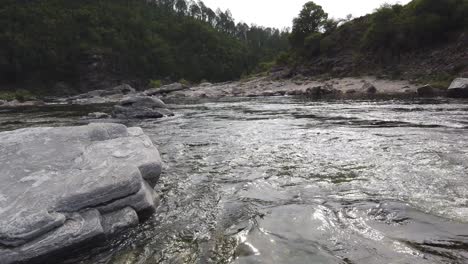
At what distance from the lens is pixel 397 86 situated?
31672mm

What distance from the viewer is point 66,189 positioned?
460 centimetres

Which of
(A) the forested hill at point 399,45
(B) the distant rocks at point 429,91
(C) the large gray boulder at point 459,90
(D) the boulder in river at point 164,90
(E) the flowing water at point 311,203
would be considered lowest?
(D) the boulder in river at point 164,90

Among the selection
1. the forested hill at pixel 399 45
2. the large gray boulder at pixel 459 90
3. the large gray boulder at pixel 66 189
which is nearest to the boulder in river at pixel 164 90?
the forested hill at pixel 399 45

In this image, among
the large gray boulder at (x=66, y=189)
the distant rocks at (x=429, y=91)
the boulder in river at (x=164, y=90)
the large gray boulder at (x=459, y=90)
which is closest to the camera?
the large gray boulder at (x=66, y=189)

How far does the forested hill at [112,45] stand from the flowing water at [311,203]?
98536 millimetres

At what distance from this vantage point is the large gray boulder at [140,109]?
63.6 ft

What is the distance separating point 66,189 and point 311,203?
3.68m

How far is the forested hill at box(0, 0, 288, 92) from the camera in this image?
94.6 meters

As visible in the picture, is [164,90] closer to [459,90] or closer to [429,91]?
[429,91]

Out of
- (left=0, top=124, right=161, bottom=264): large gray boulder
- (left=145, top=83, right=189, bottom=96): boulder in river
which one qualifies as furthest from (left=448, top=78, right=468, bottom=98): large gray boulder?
(left=145, top=83, right=189, bottom=96): boulder in river

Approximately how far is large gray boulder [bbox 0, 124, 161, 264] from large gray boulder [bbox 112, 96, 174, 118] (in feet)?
41.4

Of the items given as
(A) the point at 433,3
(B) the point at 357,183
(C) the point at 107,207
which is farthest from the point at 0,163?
(A) the point at 433,3

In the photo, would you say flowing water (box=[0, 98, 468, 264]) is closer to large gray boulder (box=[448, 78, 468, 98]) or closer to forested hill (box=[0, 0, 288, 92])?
large gray boulder (box=[448, 78, 468, 98])

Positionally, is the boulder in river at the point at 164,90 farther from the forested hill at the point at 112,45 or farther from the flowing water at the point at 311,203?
the forested hill at the point at 112,45
